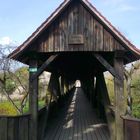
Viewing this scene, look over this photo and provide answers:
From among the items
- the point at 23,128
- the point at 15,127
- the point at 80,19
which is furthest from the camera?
the point at 80,19

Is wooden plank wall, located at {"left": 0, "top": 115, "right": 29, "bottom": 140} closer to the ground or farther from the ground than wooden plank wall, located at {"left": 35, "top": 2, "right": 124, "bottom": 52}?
closer to the ground

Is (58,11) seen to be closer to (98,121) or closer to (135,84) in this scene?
(98,121)

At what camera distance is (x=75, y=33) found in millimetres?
11719

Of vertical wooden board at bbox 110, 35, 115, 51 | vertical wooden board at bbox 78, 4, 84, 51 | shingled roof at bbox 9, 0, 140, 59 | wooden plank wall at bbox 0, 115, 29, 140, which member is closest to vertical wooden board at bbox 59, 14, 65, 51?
shingled roof at bbox 9, 0, 140, 59

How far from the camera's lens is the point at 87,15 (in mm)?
11758

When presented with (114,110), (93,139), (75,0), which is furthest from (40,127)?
(75,0)

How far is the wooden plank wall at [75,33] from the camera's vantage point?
11615 mm

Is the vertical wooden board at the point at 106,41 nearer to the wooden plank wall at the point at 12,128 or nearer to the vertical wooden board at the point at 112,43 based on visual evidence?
the vertical wooden board at the point at 112,43

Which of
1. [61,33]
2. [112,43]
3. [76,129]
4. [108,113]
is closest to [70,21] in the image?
[61,33]

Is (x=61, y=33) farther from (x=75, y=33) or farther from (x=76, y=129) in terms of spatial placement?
(x=76, y=129)

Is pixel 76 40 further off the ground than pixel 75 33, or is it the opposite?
pixel 75 33

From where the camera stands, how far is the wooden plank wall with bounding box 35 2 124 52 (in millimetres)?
11615

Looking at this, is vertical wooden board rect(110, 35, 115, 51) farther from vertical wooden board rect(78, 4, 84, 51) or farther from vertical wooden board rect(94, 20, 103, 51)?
vertical wooden board rect(78, 4, 84, 51)

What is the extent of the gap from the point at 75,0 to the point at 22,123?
13.1 feet
